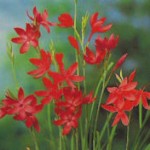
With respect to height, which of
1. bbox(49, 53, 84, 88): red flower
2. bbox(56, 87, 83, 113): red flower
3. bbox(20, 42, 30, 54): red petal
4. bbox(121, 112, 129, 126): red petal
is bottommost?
bbox(121, 112, 129, 126): red petal

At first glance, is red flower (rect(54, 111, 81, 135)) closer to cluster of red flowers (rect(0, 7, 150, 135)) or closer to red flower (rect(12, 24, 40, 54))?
cluster of red flowers (rect(0, 7, 150, 135))

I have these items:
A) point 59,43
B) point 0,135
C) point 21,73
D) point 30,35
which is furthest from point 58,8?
point 30,35

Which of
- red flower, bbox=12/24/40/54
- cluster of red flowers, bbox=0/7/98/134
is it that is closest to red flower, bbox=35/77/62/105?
cluster of red flowers, bbox=0/7/98/134

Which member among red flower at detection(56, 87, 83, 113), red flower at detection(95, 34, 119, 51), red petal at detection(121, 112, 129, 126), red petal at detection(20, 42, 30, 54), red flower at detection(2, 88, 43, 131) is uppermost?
red flower at detection(95, 34, 119, 51)

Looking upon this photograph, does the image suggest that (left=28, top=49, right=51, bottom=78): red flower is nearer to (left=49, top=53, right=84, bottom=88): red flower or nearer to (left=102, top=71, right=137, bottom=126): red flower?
(left=49, top=53, right=84, bottom=88): red flower

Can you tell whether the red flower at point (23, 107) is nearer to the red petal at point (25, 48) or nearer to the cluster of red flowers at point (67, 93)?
the cluster of red flowers at point (67, 93)

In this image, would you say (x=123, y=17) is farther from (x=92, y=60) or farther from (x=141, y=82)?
(x=92, y=60)

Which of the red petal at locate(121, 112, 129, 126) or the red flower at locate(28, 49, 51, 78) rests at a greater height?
the red flower at locate(28, 49, 51, 78)

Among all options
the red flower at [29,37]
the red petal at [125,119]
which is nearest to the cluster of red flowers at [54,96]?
the red flower at [29,37]
